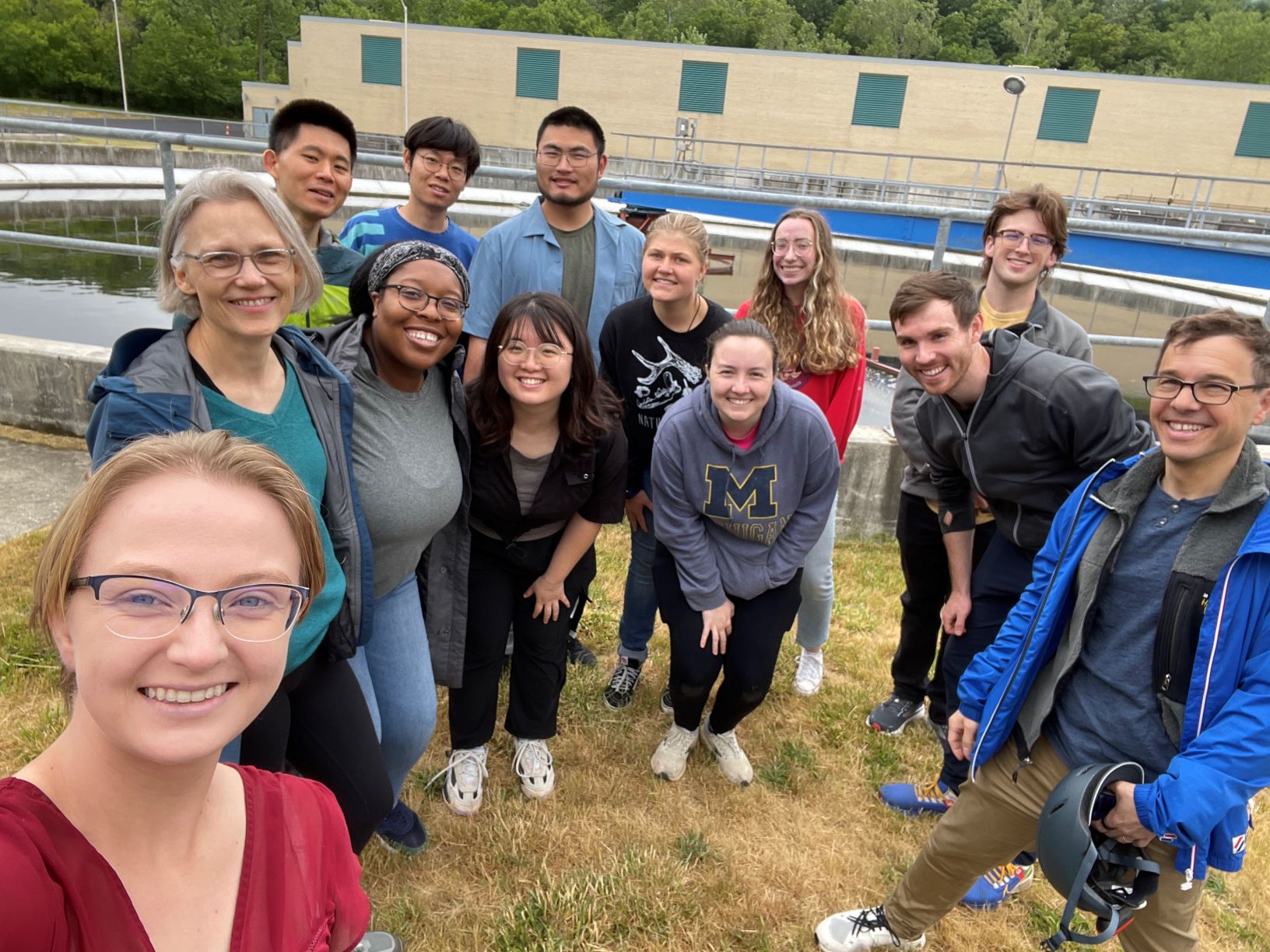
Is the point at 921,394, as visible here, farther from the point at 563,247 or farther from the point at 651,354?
the point at 563,247

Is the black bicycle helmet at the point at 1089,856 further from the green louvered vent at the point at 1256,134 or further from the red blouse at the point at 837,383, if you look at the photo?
the green louvered vent at the point at 1256,134

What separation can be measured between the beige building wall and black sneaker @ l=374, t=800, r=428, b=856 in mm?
32827

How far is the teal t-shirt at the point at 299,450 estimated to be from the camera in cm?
187

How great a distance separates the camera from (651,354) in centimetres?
320

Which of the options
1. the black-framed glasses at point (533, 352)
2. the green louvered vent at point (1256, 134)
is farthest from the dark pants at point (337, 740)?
the green louvered vent at point (1256, 134)

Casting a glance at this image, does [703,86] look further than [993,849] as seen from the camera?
Yes

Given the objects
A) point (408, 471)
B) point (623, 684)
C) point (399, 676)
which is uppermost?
point (408, 471)

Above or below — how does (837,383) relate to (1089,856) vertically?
above

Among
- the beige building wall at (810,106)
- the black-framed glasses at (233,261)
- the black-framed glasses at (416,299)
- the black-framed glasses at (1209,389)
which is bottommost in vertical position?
the black-framed glasses at (416,299)

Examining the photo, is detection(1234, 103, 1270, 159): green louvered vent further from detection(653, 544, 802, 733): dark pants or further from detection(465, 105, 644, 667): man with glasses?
detection(653, 544, 802, 733): dark pants

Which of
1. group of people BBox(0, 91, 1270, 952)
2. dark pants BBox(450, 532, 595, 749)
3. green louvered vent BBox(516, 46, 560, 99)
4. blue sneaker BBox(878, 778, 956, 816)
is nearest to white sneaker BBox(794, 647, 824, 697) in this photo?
group of people BBox(0, 91, 1270, 952)

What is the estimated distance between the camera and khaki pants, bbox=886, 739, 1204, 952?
6.41 feet

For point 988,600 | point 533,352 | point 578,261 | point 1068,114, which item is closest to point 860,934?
point 988,600

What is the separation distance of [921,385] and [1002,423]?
1.59 ft
